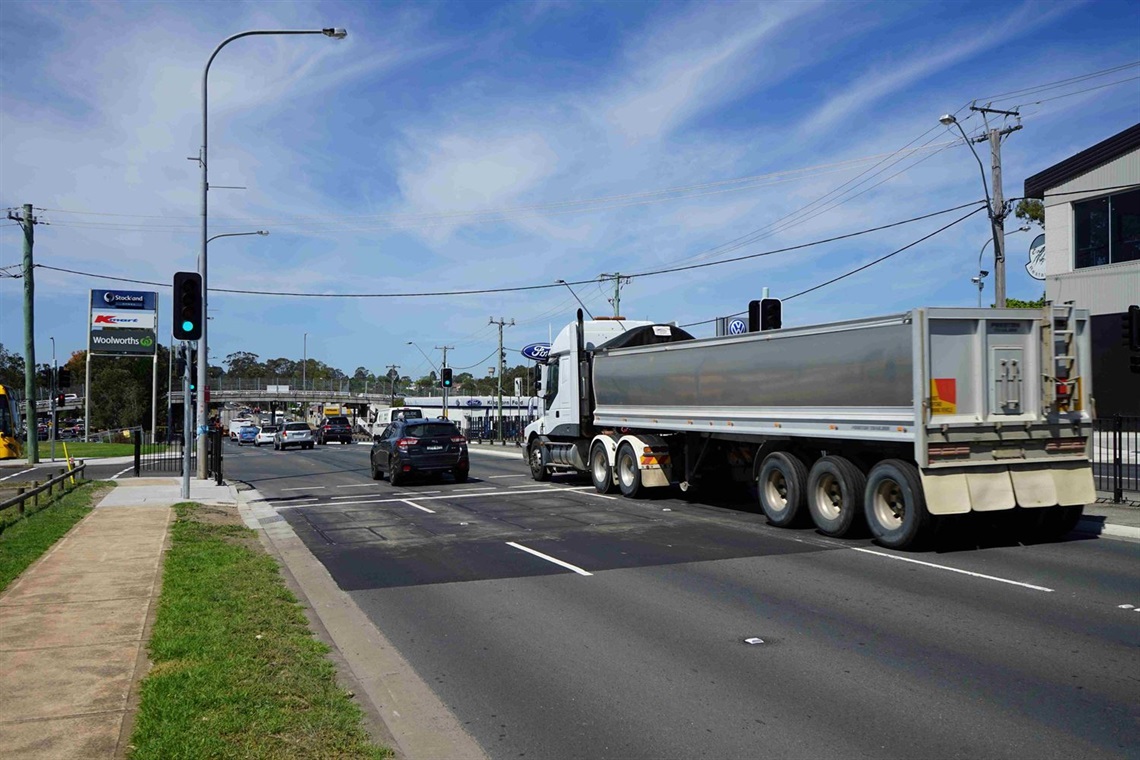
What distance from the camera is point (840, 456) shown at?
523 inches

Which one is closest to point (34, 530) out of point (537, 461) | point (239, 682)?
point (239, 682)

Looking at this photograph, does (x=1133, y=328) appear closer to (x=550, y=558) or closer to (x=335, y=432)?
(x=550, y=558)

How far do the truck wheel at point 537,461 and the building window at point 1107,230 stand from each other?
23857 millimetres

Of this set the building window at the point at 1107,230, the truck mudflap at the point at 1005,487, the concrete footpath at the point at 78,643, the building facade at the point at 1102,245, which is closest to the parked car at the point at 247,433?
the building facade at the point at 1102,245

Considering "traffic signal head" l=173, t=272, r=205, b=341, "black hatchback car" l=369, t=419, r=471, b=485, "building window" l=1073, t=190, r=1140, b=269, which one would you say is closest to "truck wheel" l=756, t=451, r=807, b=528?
"black hatchback car" l=369, t=419, r=471, b=485

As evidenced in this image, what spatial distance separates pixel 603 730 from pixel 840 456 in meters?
8.52

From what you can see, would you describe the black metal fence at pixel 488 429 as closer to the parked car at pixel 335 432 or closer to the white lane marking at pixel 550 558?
the parked car at pixel 335 432

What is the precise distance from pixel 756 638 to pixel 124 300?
60.8m

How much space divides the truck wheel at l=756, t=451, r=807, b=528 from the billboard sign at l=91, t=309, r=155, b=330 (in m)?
54.4

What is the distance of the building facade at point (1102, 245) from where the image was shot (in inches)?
1332

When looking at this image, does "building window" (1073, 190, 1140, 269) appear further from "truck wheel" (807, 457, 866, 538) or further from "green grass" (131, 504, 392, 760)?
"green grass" (131, 504, 392, 760)

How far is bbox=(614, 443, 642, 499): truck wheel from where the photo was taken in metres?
18.6

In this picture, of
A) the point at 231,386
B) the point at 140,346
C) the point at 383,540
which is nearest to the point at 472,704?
the point at 383,540

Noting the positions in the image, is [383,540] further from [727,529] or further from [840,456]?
[840,456]
